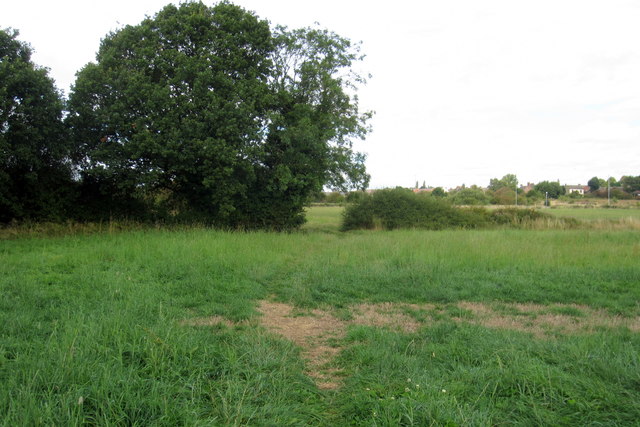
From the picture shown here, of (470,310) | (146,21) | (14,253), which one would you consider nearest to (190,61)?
(146,21)

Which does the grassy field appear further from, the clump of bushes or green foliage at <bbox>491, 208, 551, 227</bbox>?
green foliage at <bbox>491, 208, 551, 227</bbox>

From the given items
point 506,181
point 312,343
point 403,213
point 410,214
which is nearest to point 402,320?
point 312,343

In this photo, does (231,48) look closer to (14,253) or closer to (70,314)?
(14,253)

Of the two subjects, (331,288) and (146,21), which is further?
(146,21)

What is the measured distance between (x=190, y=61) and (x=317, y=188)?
746cm

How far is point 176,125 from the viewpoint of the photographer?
15.0m

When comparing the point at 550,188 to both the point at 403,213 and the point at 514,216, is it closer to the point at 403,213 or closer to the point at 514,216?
the point at 514,216

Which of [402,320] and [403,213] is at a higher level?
[403,213]

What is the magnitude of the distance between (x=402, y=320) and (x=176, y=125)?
12311 millimetres

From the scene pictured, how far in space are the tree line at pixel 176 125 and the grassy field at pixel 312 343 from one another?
20.2ft

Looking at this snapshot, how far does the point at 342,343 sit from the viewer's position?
16.0ft

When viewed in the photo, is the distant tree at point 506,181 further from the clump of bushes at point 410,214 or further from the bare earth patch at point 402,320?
the bare earth patch at point 402,320

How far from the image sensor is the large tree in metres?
14.7

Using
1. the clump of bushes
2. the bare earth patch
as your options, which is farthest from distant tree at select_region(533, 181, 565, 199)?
the bare earth patch
